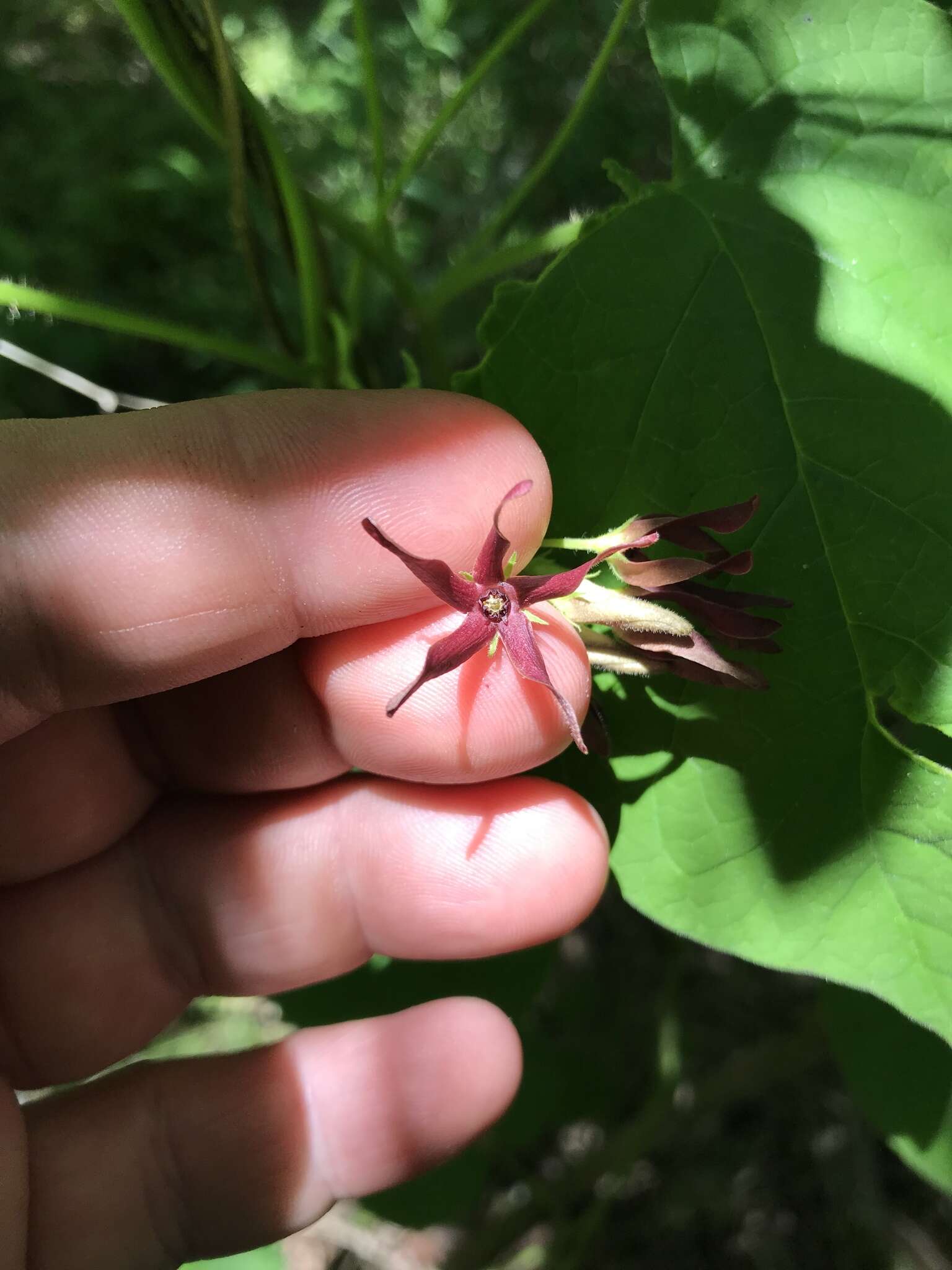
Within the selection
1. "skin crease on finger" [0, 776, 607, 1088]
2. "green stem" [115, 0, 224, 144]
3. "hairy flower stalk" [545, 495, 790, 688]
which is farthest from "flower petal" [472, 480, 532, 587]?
"green stem" [115, 0, 224, 144]

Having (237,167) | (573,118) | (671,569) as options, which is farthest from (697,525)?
(237,167)

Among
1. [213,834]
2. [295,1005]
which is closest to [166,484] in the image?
[213,834]

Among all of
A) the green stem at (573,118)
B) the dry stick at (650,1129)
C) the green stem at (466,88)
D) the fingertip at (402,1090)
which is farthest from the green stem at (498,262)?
the dry stick at (650,1129)

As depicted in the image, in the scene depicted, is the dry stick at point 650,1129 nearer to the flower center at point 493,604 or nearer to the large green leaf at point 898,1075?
the large green leaf at point 898,1075

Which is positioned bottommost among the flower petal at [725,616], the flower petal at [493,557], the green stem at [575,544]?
the flower petal at [725,616]

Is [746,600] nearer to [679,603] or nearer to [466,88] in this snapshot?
[679,603]

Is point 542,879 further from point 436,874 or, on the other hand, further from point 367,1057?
point 367,1057
